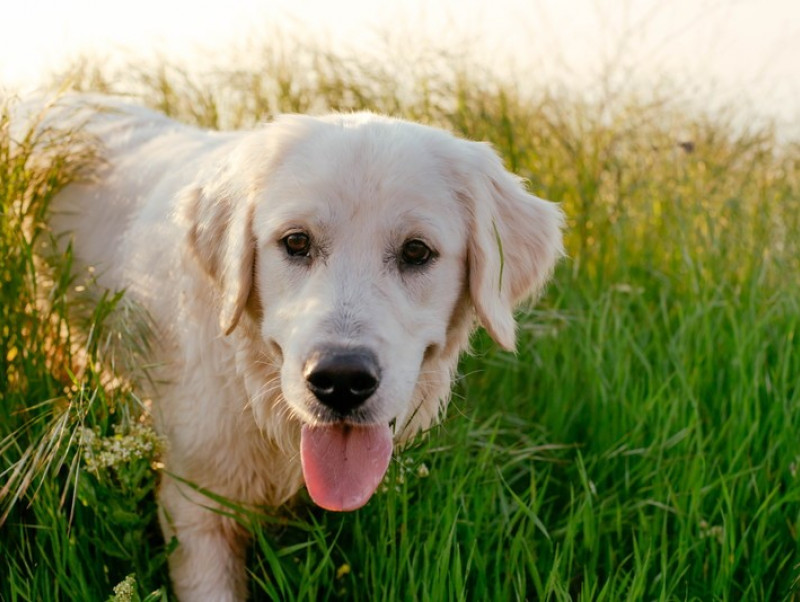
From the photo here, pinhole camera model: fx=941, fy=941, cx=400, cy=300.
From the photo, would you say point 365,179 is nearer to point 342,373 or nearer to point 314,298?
point 314,298

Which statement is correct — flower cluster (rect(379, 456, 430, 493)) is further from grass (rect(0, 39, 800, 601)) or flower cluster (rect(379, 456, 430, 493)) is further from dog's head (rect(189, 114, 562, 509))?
dog's head (rect(189, 114, 562, 509))

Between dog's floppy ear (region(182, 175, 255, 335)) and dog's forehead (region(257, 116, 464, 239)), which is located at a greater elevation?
dog's forehead (region(257, 116, 464, 239))

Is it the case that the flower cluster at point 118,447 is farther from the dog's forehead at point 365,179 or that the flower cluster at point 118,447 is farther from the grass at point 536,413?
the dog's forehead at point 365,179

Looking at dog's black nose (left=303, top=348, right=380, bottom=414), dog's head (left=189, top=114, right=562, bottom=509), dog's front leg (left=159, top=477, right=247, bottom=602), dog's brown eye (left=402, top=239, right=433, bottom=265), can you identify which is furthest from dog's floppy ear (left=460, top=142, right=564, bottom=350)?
dog's front leg (left=159, top=477, right=247, bottom=602)

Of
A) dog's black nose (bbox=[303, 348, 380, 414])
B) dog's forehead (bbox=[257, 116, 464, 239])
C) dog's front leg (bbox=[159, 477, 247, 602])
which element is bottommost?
dog's front leg (bbox=[159, 477, 247, 602])

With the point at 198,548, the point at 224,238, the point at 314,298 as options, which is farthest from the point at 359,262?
the point at 198,548

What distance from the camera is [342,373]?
7.64 ft

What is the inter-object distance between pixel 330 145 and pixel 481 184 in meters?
0.49

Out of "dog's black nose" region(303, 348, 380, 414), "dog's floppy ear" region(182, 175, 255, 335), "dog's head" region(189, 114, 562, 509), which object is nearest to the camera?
"dog's black nose" region(303, 348, 380, 414)

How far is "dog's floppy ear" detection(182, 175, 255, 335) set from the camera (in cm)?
271

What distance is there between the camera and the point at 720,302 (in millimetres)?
4266

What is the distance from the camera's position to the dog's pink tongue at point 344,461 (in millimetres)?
2588

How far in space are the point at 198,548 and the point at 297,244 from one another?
101 cm

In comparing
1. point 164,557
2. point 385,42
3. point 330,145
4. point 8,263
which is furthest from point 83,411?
point 385,42
